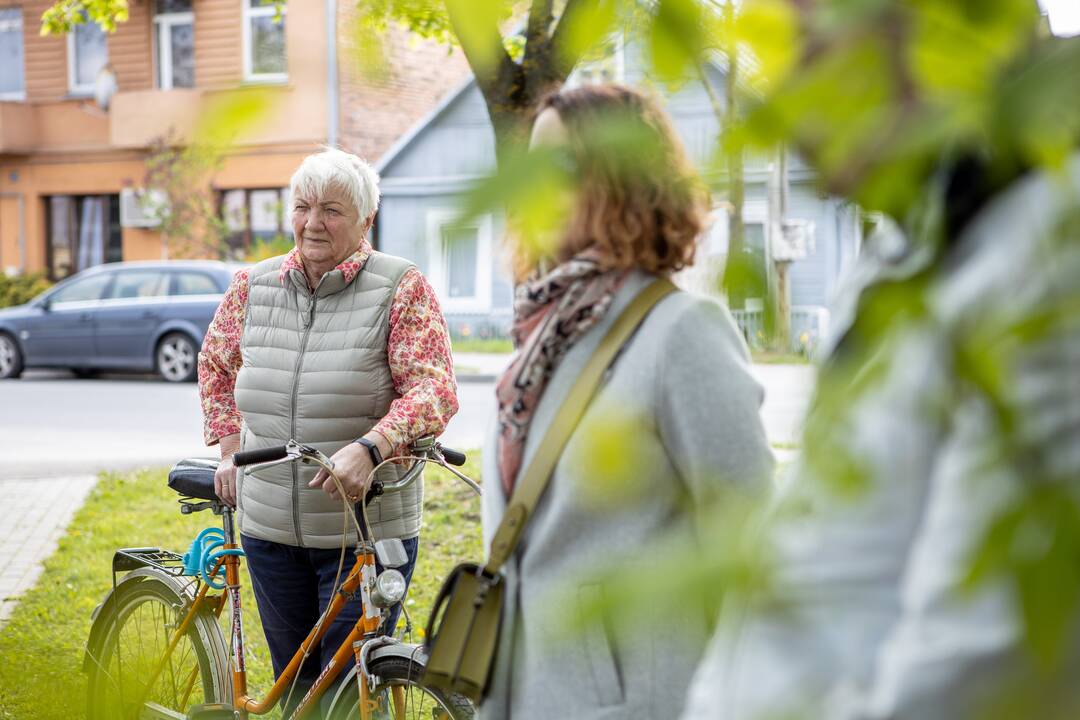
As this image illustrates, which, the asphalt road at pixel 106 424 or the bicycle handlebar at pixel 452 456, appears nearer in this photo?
the bicycle handlebar at pixel 452 456

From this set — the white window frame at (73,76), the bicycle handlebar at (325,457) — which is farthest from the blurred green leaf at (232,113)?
the white window frame at (73,76)

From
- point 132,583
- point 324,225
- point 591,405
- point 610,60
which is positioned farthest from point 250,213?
point 610,60

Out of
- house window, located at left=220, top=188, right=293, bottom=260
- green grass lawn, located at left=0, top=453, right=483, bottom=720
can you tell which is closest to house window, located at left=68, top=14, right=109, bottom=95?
house window, located at left=220, top=188, right=293, bottom=260

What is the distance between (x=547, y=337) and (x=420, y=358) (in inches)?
62.0

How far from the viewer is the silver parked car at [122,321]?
1747cm

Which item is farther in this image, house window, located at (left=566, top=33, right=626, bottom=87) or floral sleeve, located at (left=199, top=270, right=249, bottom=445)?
floral sleeve, located at (left=199, top=270, right=249, bottom=445)

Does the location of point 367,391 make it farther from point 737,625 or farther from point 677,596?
point 677,596

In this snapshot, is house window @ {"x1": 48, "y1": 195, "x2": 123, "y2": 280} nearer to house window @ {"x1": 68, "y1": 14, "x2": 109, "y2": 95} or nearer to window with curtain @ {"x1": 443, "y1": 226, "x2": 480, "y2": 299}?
house window @ {"x1": 68, "y1": 14, "x2": 109, "y2": 95}

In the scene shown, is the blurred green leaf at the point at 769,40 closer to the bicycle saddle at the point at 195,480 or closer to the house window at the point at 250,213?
the bicycle saddle at the point at 195,480

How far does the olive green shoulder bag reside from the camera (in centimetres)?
208

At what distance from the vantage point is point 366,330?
3.70 meters

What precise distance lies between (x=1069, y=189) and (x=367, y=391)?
10.3ft

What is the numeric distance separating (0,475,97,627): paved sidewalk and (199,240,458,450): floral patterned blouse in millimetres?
3183

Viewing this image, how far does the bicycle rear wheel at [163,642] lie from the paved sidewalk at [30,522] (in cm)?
226
